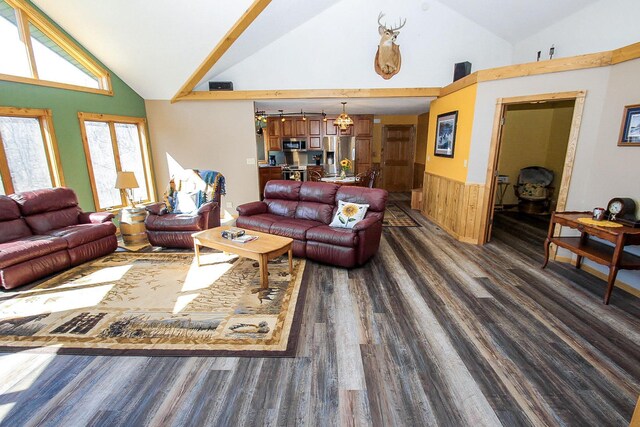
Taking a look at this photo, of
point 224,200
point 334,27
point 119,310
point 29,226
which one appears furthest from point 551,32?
point 29,226

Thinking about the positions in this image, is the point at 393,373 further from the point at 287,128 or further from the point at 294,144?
the point at 287,128

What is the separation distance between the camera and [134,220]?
15.1 ft

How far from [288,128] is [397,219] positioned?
469 cm

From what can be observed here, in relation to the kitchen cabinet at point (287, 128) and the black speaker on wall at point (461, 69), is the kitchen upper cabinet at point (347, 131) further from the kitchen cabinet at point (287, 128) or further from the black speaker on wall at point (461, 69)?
the black speaker on wall at point (461, 69)

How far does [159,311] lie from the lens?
279 centimetres

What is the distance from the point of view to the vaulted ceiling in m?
4.21

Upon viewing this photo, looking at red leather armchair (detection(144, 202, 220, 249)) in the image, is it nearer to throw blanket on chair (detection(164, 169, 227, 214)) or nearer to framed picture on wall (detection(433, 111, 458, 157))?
throw blanket on chair (detection(164, 169, 227, 214))

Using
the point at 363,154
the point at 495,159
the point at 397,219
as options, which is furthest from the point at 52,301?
the point at 363,154

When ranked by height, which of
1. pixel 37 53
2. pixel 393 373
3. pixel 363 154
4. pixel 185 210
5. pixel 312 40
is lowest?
pixel 393 373

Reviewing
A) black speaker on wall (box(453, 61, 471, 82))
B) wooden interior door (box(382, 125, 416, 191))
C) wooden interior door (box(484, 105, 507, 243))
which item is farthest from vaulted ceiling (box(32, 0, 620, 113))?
wooden interior door (box(382, 125, 416, 191))

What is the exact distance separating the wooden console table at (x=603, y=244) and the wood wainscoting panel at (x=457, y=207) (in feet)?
3.63

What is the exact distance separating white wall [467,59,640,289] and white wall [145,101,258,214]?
14.8 ft

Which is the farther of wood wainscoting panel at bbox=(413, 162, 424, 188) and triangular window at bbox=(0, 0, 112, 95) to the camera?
wood wainscoting panel at bbox=(413, 162, 424, 188)

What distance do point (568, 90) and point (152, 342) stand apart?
209 inches
